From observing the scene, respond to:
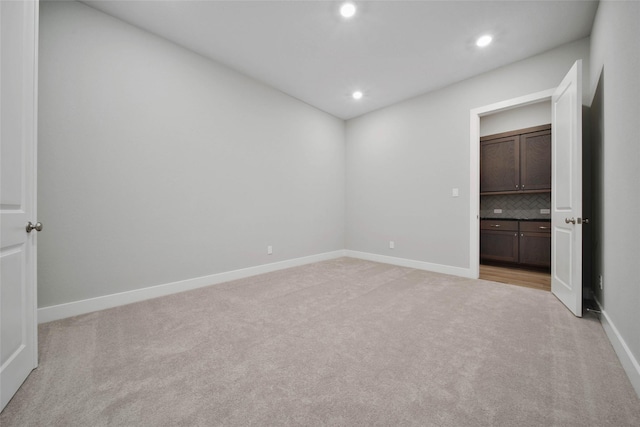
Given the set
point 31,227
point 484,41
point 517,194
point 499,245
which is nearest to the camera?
point 31,227

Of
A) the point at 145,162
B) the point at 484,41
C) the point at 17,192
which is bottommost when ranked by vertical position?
the point at 17,192

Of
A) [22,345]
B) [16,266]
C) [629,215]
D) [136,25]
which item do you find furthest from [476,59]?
[22,345]

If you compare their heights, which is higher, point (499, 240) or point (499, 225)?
point (499, 225)

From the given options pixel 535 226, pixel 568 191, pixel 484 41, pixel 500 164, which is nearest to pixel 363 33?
pixel 484 41

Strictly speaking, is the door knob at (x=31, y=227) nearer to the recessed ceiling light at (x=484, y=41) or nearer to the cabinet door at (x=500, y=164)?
the recessed ceiling light at (x=484, y=41)

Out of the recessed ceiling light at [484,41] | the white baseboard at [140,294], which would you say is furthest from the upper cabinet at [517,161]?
the white baseboard at [140,294]

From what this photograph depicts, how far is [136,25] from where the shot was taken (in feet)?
8.58

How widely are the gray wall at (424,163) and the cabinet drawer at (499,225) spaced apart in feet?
4.56

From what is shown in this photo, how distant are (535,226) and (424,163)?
2.07m

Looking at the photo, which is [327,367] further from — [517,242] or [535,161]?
[535,161]

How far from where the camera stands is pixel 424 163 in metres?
4.06

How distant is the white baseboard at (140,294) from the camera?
2188 mm

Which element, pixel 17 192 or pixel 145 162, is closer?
pixel 17 192

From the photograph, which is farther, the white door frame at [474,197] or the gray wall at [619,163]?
the white door frame at [474,197]
